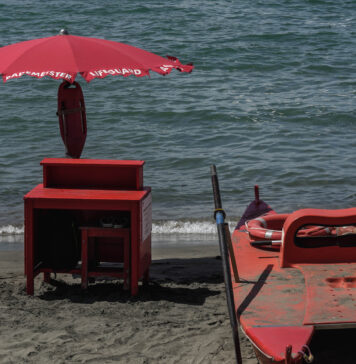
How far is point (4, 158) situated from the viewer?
43.5 feet

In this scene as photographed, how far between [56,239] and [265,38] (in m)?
15.7

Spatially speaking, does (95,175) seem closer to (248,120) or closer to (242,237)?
(242,237)

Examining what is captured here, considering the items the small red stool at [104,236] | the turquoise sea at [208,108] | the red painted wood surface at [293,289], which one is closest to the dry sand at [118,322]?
the small red stool at [104,236]

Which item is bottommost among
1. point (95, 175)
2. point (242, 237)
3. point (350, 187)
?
point (350, 187)

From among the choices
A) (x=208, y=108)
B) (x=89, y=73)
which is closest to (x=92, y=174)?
(x=89, y=73)

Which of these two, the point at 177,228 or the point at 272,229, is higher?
the point at 272,229

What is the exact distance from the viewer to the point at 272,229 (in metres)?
7.16

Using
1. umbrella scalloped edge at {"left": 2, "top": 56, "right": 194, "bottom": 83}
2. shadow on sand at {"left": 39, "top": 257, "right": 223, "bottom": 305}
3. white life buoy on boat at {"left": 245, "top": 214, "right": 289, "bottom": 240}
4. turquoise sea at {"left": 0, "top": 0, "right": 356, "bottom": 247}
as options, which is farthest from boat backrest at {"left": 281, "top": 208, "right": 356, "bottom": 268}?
turquoise sea at {"left": 0, "top": 0, "right": 356, "bottom": 247}

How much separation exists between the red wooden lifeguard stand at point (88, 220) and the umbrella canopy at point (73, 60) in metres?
0.86

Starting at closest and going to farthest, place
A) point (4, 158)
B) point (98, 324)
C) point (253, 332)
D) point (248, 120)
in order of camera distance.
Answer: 1. point (253, 332)
2. point (98, 324)
3. point (4, 158)
4. point (248, 120)

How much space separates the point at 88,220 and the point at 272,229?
185cm

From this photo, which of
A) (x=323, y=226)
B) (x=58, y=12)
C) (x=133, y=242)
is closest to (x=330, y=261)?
(x=323, y=226)

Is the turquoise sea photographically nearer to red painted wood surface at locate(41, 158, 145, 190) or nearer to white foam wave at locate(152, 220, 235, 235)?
white foam wave at locate(152, 220, 235, 235)

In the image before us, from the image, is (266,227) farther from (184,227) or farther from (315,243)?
(184,227)
